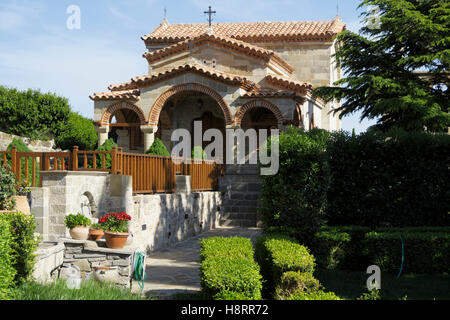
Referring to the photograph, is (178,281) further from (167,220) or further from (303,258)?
(167,220)

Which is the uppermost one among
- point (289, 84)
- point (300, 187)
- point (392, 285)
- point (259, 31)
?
point (259, 31)

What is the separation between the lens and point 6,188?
9547 mm

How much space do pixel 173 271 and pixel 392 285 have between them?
14.3 feet

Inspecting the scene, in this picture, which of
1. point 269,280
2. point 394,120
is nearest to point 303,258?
point 269,280

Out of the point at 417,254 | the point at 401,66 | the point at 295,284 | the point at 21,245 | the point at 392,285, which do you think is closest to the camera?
the point at 295,284

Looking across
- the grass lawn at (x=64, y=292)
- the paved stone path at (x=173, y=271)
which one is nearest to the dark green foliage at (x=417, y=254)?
the paved stone path at (x=173, y=271)

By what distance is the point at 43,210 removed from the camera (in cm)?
990

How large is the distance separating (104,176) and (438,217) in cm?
832

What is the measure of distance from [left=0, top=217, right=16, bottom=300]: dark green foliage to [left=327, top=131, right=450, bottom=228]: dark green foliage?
8362 millimetres

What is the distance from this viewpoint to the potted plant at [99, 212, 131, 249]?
29.4 feet

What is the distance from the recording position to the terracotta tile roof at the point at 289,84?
888 inches

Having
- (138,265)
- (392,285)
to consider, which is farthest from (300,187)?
(138,265)

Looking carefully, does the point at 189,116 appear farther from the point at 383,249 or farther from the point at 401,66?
the point at 383,249

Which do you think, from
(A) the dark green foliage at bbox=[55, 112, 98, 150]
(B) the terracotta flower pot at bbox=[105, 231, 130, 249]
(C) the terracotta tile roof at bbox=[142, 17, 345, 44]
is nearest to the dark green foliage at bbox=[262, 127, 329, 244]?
(B) the terracotta flower pot at bbox=[105, 231, 130, 249]
